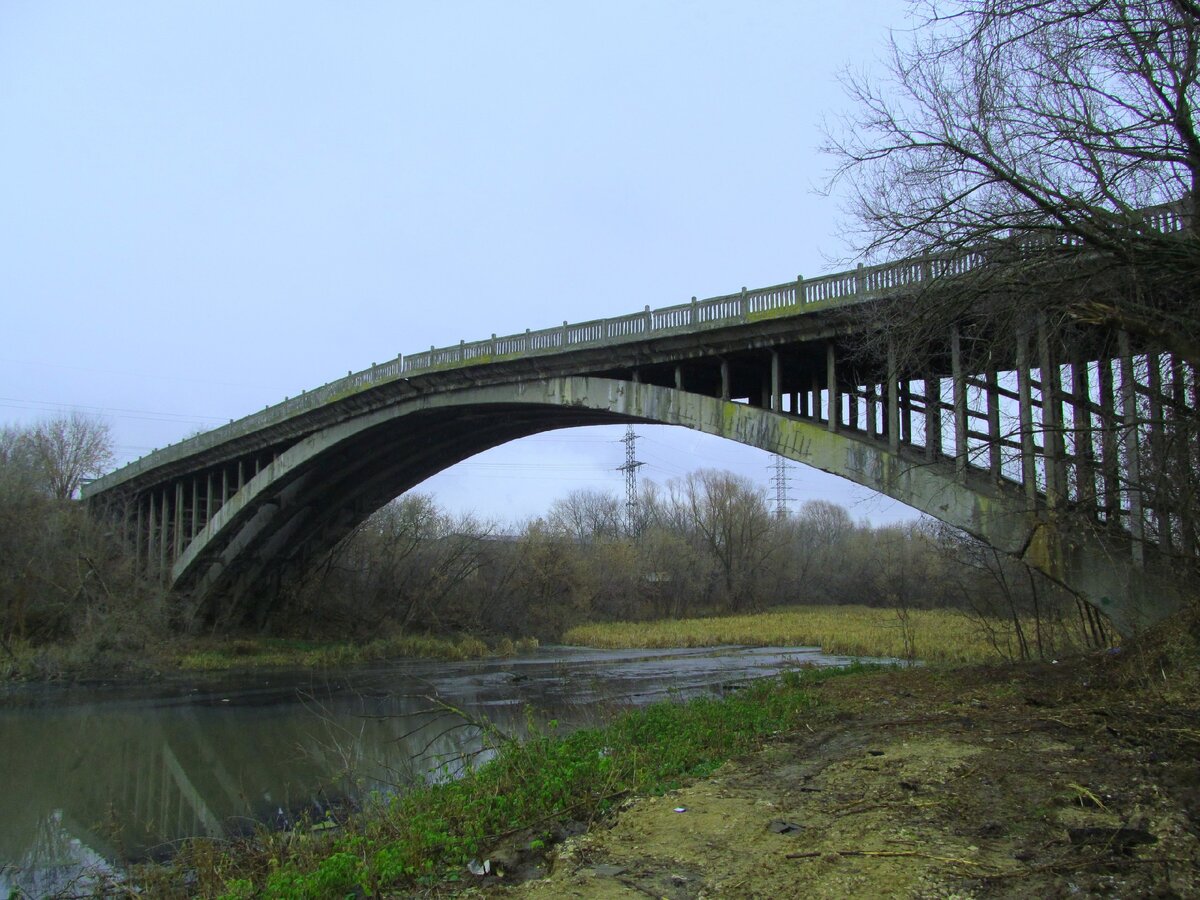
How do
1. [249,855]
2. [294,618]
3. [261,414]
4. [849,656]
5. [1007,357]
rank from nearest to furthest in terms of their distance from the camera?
[249,855] < [1007,357] < [849,656] < [261,414] < [294,618]

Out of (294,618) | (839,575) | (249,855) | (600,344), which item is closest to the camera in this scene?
(249,855)

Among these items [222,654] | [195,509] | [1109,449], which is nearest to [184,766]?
[1109,449]

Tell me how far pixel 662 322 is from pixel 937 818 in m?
16.6

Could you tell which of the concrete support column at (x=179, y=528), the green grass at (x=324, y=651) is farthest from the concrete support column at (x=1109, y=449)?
the concrete support column at (x=179, y=528)

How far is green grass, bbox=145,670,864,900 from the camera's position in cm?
556

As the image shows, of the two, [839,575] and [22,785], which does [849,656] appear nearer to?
[22,785]

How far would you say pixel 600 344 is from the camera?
73.1 ft

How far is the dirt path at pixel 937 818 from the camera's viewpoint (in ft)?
13.9

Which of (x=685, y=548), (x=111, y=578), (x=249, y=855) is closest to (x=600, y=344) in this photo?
(x=249, y=855)

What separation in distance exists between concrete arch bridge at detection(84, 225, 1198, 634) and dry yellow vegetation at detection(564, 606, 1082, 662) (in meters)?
3.47

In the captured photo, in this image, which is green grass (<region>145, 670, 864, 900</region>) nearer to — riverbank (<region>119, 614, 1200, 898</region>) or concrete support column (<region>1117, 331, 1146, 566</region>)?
riverbank (<region>119, 614, 1200, 898</region>)

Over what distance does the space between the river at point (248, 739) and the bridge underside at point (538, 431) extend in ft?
18.2

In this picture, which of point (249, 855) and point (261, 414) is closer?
point (249, 855)

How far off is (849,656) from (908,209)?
737 inches
